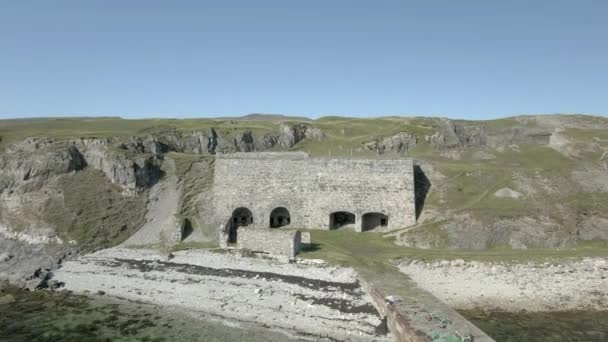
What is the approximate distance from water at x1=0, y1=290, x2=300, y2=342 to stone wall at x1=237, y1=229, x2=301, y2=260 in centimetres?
692

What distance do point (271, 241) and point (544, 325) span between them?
1448 cm

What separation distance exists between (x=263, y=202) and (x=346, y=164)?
22.9 feet

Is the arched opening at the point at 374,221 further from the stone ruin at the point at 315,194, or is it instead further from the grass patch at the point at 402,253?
the grass patch at the point at 402,253

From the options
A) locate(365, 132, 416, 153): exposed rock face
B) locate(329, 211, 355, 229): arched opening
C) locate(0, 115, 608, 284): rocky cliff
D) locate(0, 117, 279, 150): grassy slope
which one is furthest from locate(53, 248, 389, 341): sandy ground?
locate(365, 132, 416, 153): exposed rock face

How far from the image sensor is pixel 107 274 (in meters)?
27.1

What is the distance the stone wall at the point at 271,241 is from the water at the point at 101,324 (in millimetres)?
6925

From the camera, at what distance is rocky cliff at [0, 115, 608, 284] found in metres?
30.5

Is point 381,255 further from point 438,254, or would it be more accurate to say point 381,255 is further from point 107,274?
point 107,274

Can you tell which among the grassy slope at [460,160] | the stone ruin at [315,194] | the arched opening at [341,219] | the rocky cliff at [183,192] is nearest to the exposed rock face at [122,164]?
the rocky cliff at [183,192]

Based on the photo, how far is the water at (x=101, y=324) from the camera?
19.2m

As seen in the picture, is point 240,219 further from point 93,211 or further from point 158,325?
point 158,325

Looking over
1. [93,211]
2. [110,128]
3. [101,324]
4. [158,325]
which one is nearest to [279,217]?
[93,211]

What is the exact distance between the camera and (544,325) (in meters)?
20.1

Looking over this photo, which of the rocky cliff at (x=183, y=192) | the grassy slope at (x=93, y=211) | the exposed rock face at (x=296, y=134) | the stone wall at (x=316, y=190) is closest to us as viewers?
the rocky cliff at (x=183, y=192)
